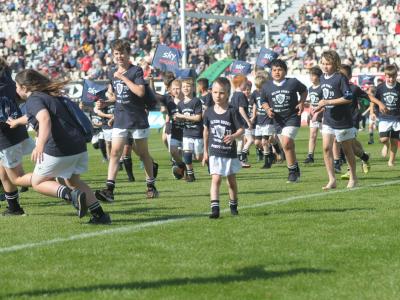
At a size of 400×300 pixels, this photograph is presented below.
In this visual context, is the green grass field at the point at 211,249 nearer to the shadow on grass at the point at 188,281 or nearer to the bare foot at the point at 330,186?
the shadow on grass at the point at 188,281

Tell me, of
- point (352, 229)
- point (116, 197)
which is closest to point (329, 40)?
point (116, 197)

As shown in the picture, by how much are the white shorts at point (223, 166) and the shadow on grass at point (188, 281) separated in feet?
10.3

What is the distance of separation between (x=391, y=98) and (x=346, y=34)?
78.4 ft

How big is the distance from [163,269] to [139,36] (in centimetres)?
3895

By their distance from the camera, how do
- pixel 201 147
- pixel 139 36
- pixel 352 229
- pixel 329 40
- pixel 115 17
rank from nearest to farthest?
1. pixel 352 229
2. pixel 201 147
3. pixel 329 40
4. pixel 139 36
5. pixel 115 17

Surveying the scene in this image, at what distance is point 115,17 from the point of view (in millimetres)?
49344

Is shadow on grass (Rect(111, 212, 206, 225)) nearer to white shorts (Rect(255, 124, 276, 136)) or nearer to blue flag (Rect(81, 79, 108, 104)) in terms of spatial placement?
white shorts (Rect(255, 124, 276, 136))

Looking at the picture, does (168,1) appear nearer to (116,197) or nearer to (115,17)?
(115,17)

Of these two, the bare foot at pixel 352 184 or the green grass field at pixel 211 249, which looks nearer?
the green grass field at pixel 211 249

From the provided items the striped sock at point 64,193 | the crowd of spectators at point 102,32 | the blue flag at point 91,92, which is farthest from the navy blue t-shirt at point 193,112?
the crowd of spectators at point 102,32

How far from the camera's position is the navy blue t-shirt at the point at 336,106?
45.7 ft

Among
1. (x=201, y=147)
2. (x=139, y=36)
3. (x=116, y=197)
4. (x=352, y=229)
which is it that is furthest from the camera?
(x=139, y=36)

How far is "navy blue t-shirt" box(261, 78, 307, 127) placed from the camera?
1553cm

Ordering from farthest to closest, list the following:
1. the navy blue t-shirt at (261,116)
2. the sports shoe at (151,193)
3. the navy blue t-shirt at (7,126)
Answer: the navy blue t-shirt at (261,116) < the sports shoe at (151,193) < the navy blue t-shirt at (7,126)
